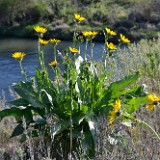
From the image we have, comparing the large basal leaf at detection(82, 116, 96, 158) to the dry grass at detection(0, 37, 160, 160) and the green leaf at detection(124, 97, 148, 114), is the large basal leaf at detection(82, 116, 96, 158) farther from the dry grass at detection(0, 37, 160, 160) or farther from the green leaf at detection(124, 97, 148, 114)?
the green leaf at detection(124, 97, 148, 114)

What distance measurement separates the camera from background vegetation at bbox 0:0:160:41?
92.0 feet

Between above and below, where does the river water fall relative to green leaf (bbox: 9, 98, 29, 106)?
below

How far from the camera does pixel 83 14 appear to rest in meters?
34.0

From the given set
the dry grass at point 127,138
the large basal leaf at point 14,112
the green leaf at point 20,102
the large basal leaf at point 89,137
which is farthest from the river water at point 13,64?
the large basal leaf at point 89,137

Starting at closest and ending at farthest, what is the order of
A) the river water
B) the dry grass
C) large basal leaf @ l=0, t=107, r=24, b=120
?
the dry grass → large basal leaf @ l=0, t=107, r=24, b=120 → the river water

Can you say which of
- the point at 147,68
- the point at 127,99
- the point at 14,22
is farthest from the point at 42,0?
the point at 127,99

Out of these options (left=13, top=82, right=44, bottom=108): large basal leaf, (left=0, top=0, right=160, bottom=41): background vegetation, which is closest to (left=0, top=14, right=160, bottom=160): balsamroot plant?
(left=13, top=82, right=44, bottom=108): large basal leaf

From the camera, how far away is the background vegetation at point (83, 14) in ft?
92.0

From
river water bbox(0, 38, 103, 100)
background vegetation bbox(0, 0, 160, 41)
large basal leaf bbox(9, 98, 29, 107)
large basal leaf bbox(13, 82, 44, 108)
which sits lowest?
background vegetation bbox(0, 0, 160, 41)

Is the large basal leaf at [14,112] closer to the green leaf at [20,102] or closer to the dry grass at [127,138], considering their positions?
the green leaf at [20,102]

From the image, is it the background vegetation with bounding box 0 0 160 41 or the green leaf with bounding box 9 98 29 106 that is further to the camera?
the background vegetation with bounding box 0 0 160 41

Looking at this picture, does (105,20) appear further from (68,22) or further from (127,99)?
(127,99)

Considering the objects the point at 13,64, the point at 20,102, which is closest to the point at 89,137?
the point at 20,102

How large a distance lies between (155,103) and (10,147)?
2275 millimetres
